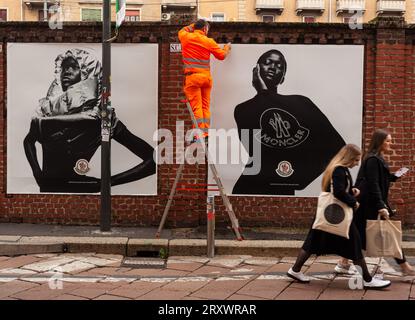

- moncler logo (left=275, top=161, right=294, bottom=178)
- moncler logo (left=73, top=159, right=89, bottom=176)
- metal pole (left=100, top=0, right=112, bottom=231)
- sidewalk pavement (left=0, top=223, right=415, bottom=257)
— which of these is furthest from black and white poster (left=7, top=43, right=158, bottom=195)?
moncler logo (left=275, top=161, right=294, bottom=178)

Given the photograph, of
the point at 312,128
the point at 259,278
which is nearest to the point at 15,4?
the point at 312,128

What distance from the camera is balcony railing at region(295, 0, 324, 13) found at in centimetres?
3447

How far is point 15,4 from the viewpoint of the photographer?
3447cm

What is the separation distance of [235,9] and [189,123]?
28.7 meters

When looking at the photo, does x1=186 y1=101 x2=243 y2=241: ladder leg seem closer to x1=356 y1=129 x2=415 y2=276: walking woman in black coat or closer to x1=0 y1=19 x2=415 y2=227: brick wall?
x1=0 y1=19 x2=415 y2=227: brick wall

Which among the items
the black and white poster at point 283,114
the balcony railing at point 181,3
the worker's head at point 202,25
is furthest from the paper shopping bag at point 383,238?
the balcony railing at point 181,3

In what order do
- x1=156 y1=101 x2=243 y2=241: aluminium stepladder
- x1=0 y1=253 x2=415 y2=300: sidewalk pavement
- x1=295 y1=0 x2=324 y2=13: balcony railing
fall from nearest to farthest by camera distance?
1. x1=0 y1=253 x2=415 y2=300: sidewalk pavement
2. x1=156 y1=101 x2=243 y2=241: aluminium stepladder
3. x1=295 y1=0 x2=324 y2=13: balcony railing

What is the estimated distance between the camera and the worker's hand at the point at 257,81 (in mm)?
8633

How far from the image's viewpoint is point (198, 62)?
26.4 feet

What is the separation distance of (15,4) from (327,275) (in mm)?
33667

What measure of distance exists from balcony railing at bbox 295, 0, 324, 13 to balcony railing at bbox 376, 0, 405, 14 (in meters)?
3.95

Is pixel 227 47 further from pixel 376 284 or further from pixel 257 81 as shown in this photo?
pixel 376 284

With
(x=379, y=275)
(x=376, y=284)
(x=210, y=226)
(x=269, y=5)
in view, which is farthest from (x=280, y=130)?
(x=269, y=5)

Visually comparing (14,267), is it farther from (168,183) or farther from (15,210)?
(168,183)
